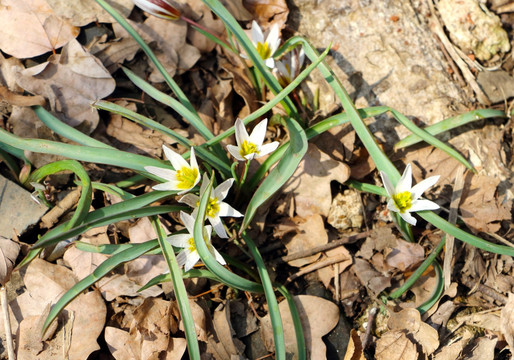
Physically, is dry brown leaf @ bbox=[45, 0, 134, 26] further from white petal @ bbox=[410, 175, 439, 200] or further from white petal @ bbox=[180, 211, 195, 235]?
white petal @ bbox=[410, 175, 439, 200]

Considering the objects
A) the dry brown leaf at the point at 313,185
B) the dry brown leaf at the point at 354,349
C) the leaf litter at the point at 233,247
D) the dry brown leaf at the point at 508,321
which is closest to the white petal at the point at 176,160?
the leaf litter at the point at 233,247

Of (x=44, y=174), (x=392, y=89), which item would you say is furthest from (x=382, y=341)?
(x=44, y=174)

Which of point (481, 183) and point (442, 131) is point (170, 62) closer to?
point (442, 131)

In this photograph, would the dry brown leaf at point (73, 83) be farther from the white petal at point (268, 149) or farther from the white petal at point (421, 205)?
the white petal at point (421, 205)

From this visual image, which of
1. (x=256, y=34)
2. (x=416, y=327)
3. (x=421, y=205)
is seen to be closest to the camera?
(x=421, y=205)

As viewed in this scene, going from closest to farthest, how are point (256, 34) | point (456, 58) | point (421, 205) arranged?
1. point (421, 205)
2. point (256, 34)
3. point (456, 58)

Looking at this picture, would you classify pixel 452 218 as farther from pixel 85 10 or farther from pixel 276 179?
pixel 85 10

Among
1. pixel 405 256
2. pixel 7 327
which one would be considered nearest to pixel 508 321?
pixel 405 256
